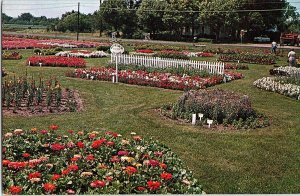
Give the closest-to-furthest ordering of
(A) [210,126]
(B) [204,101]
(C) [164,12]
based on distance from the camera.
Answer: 1. (A) [210,126]
2. (B) [204,101]
3. (C) [164,12]

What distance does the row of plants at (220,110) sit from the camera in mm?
9719

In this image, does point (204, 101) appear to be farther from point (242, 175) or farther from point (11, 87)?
point (11, 87)

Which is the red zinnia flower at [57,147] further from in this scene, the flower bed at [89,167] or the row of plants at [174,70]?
the row of plants at [174,70]

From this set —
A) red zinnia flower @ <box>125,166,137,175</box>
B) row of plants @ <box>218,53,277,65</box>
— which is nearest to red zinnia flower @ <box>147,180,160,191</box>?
red zinnia flower @ <box>125,166,137,175</box>

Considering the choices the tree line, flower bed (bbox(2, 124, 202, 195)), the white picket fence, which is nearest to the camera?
flower bed (bbox(2, 124, 202, 195))

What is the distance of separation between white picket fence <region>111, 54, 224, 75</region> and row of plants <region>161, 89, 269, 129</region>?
26.7 feet

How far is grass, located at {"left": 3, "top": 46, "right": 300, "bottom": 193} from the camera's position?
6.47 meters

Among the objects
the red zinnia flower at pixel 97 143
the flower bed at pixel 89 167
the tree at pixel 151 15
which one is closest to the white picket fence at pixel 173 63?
the flower bed at pixel 89 167

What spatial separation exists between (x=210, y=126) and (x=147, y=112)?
1967 mm

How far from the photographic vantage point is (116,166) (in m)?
5.33

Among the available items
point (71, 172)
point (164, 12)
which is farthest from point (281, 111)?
point (164, 12)

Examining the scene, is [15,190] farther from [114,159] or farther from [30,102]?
[30,102]

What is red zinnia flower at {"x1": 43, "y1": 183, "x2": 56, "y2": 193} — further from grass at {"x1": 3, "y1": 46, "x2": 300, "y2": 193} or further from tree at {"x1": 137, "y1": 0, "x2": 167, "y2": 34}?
tree at {"x1": 137, "y1": 0, "x2": 167, "y2": 34}

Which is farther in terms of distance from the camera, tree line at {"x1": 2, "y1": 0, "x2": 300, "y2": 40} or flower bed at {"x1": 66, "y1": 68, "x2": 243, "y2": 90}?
tree line at {"x1": 2, "y1": 0, "x2": 300, "y2": 40}
